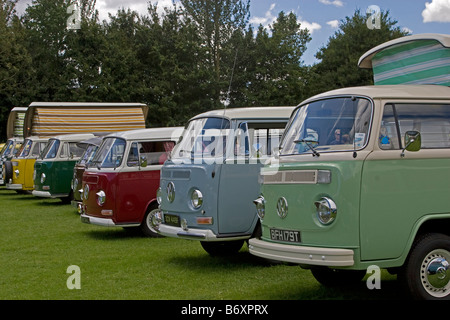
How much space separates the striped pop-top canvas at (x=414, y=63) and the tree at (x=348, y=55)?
35052 millimetres

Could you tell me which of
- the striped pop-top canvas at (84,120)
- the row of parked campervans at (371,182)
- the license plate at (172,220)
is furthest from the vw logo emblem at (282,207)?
the striped pop-top canvas at (84,120)

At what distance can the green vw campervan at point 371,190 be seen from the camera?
19.8 ft

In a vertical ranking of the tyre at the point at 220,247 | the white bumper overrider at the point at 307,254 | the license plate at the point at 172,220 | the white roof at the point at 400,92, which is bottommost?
the tyre at the point at 220,247

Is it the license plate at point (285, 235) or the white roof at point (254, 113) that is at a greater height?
the white roof at point (254, 113)

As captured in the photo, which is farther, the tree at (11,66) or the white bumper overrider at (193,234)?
the tree at (11,66)

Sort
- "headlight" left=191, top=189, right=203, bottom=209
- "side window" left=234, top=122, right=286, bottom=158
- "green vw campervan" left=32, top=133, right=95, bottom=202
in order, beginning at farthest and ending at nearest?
"green vw campervan" left=32, top=133, right=95, bottom=202 < "side window" left=234, top=122, right=286, bottom=158 < "headlight" left=191, top=189, right=203, bottom=209

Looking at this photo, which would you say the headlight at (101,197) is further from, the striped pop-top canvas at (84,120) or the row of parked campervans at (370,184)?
the striped pop-top canvas at (84,120)

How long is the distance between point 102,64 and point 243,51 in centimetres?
1010

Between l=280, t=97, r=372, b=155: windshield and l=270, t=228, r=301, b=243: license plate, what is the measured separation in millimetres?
887

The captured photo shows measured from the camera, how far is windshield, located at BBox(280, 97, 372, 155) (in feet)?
20.9

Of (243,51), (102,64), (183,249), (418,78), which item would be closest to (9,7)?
(102,64)

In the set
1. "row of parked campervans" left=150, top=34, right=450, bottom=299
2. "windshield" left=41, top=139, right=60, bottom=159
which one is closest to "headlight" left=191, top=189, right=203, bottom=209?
"row of parked campervans" left=150, top=34, right=450, bottom=299

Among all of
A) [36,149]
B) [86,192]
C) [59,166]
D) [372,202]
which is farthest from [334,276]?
[36,149]

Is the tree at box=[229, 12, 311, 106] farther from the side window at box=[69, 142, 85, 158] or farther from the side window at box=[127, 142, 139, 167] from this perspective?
the side window at box=[127, 142, 139, 167]
